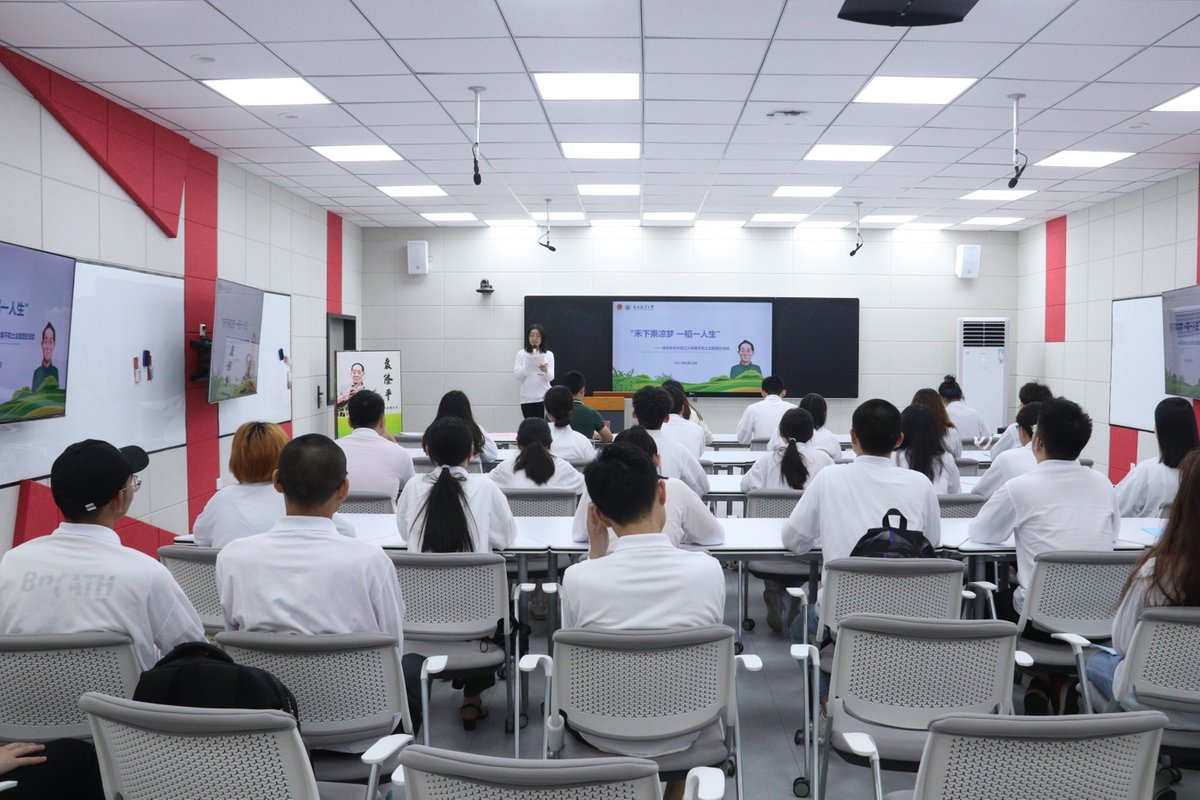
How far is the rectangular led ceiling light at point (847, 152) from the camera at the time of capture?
7035mm

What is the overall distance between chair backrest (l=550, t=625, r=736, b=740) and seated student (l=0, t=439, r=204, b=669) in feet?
3.37

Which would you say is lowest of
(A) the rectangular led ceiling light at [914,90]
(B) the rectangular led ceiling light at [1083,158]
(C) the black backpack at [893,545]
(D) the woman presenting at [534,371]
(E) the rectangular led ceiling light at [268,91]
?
(C) the black backpack at [893,545]

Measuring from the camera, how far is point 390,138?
6840 mm

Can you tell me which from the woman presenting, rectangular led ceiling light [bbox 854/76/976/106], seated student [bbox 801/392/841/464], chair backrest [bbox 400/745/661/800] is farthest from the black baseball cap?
the woman presenting

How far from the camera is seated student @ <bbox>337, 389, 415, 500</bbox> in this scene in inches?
184

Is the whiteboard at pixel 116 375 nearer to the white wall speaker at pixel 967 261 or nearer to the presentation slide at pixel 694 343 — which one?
the presentation slide at pixel 694 343

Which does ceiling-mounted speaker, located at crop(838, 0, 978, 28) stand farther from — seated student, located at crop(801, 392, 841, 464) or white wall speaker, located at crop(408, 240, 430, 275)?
white wall speaker, located at crop(408, 240, 430, 275)

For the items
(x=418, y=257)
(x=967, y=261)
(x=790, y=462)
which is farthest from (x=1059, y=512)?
(x=418, y=257)

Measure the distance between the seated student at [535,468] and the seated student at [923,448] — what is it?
5.98 ft

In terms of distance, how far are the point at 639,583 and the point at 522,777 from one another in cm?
89

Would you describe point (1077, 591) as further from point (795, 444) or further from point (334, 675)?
point (334, 675)

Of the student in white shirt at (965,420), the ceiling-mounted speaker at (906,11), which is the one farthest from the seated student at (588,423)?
the ceiling-mounted speaker at (906,11)

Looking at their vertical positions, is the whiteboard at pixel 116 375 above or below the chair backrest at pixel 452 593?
above

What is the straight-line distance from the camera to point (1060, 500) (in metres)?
3.24
